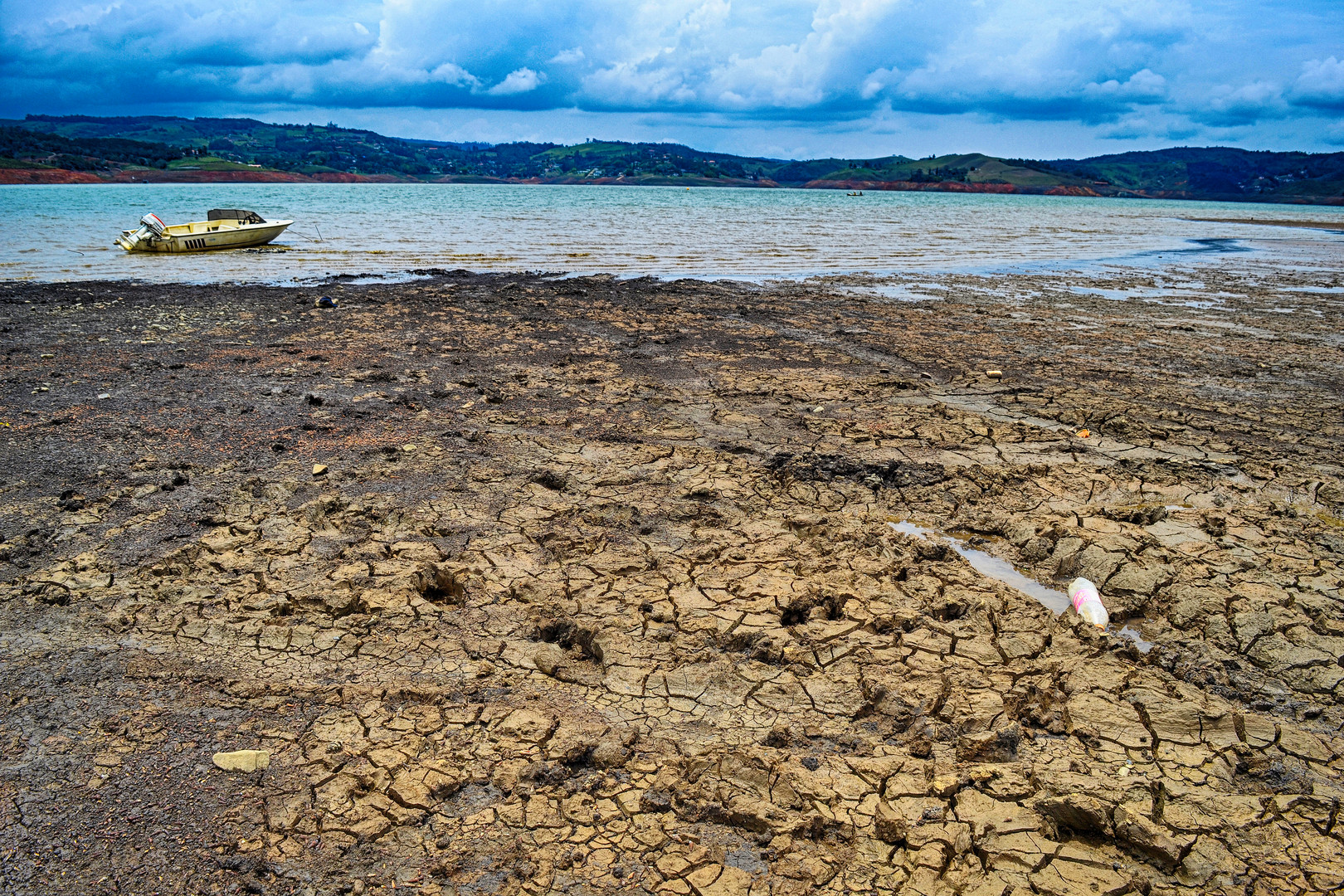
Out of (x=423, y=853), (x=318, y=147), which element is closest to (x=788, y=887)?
(x=423, y=853)

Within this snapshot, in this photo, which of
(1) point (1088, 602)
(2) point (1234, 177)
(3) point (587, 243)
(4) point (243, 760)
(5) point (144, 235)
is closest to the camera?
(4) point (243, 760)

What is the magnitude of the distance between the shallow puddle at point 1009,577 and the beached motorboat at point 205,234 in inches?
890

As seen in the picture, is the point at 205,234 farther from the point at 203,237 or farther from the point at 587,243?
the point at 587,243

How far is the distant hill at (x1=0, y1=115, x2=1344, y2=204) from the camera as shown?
125m

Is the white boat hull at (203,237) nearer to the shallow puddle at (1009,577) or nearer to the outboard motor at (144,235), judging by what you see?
the outboard motor at (144,235)

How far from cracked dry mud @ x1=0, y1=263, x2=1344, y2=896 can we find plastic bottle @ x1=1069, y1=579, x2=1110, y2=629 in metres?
0.12

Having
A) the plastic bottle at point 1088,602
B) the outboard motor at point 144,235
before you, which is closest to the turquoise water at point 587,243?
the outboard motor at point 144,235

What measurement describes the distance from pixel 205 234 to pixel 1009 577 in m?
24.3

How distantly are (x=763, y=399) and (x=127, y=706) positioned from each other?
590 centimetres

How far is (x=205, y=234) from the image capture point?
2242cm

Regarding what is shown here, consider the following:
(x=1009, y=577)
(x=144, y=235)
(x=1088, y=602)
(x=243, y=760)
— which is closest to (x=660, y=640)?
(x=243, y=760)

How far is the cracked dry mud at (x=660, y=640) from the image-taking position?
2.70m

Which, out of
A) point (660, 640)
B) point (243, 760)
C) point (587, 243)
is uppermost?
point (587, 243)

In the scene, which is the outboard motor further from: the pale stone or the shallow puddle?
the shallow puddle
